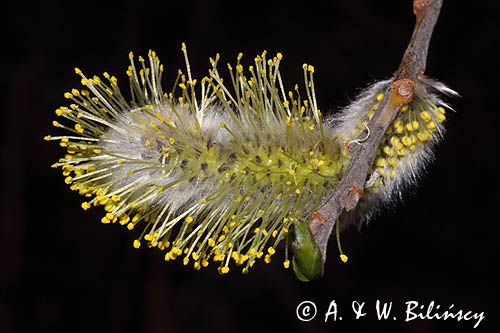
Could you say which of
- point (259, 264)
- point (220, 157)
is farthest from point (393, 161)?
point (259, 264)

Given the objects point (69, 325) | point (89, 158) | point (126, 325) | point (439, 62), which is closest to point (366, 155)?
point (89, 158)

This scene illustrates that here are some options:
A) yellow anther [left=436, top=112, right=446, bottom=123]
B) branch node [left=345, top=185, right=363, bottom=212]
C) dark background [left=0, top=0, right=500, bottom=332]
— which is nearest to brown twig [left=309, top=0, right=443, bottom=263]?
branch node [left=345, top=185, right=363, bottom=212]

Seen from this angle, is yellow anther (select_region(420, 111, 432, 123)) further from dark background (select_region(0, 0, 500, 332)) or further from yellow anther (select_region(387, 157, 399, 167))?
dark background (select_region(0, 0, 500, 332))

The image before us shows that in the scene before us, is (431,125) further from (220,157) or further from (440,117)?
(220,157)

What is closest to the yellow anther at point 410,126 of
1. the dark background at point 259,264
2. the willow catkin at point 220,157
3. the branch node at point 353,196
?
the willow catkin at point 220,157

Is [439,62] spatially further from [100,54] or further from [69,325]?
[69,325]

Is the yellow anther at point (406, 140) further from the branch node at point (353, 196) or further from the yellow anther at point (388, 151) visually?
the branch node at point (353, 196)
